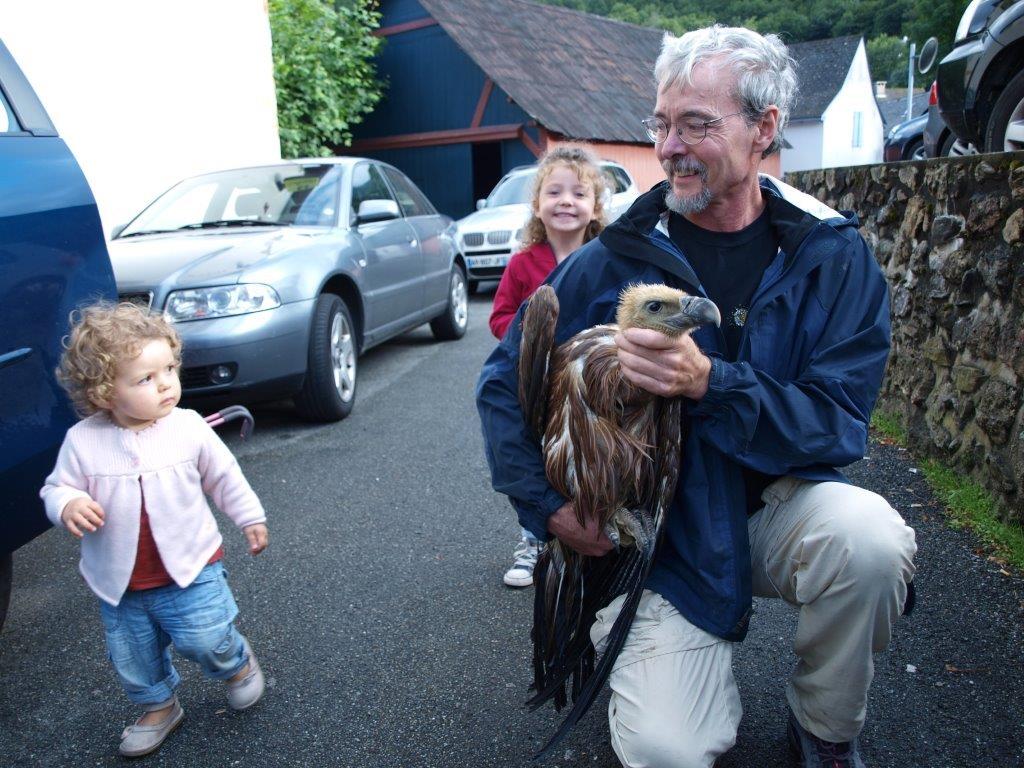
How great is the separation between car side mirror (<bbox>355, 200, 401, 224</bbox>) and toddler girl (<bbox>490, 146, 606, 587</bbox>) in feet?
10.6

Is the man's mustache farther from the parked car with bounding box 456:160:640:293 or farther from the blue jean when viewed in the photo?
the parked car with bounding box 456:160:640:293

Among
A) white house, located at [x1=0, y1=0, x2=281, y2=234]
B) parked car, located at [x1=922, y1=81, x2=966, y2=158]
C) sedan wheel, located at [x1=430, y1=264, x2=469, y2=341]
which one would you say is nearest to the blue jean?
sedan wheel, located at [x1=430, y1=264, x2=469, y2=341]

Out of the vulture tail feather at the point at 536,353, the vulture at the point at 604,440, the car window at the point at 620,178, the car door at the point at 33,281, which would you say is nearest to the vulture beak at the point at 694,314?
the vulture at the point at 604,440

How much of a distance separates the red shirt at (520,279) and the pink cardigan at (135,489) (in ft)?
5.38

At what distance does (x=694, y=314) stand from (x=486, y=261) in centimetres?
1094

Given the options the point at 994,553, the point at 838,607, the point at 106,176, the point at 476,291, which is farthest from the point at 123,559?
the point at 476,291

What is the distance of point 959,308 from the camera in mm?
4535

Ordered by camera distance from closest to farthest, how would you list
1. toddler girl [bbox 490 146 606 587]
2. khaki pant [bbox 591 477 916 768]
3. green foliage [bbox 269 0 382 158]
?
khaki pant [bbox 591 477 916 768]
toddler girl [bbox 490 146 606 587]
green foliage [bbox 269 0 382 158]

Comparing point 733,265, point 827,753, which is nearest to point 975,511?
point 827,753

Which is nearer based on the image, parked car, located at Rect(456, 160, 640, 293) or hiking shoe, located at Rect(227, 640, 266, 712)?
hiking shoe, located at Rect(227, 640, 266, 712)

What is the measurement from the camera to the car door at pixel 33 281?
287 cm

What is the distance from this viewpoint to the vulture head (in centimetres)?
204

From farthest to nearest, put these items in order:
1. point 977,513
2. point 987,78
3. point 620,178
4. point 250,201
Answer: point 620,178 → point 250,201 → point 987,78 → point 977,513

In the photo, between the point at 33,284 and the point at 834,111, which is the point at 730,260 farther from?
the point at 834,111
